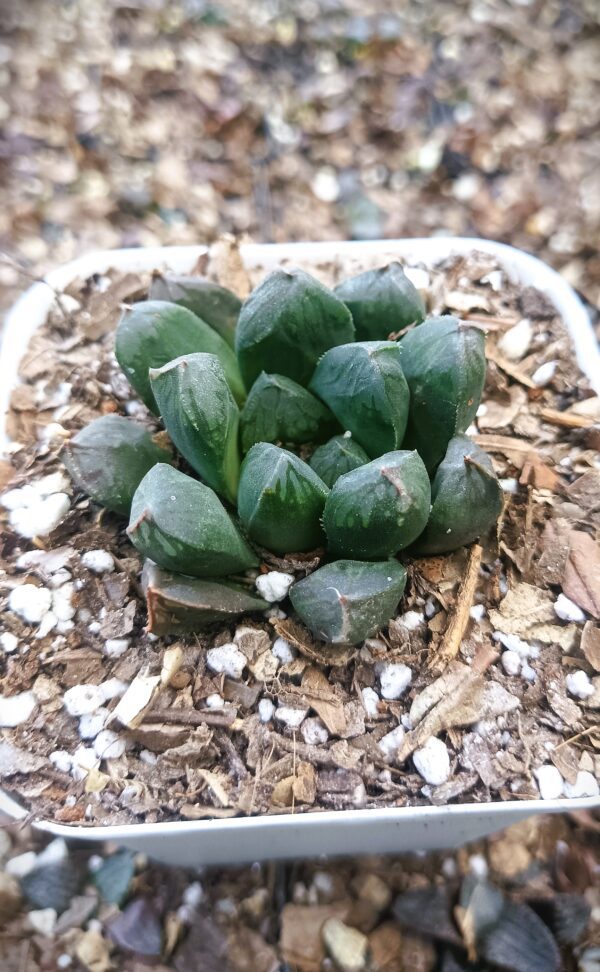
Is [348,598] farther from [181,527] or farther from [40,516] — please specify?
[40,516]

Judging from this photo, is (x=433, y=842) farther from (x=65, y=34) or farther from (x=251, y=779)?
(x=65, y=34)

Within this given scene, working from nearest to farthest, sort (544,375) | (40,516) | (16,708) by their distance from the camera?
1. (16,708)
2. (40,516)
3. (544,375)

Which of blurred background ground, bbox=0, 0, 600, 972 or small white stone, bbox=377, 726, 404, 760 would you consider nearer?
small white stone, bbox=377, 726, 404, 760

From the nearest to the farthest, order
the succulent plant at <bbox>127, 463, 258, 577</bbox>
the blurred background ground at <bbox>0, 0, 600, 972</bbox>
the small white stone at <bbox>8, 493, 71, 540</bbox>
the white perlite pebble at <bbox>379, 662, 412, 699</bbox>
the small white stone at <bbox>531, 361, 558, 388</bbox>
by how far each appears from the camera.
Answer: the succulent plant at <bbox>127, 463, 258, 577</bbox> → the white perlite pebble at <bbox>379, 662, 412, 699</bbox> → the small white stone at <bbox>8, 493, 71, 540</bbox> → the small white stone at <bbox>531, 361, 558, 388</bbox> → the blurred background ground at <bbox>0, 0, 600, 972</bbox>

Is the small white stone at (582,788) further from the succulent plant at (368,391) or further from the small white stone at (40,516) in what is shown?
the small white stone at (40,516)

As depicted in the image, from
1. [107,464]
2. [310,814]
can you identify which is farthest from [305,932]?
[107,464]

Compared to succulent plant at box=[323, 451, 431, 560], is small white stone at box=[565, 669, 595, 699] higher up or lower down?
lower down

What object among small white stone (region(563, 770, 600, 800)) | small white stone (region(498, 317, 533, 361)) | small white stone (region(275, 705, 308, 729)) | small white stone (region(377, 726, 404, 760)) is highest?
small white stone (region(498, 317, 533, 361))

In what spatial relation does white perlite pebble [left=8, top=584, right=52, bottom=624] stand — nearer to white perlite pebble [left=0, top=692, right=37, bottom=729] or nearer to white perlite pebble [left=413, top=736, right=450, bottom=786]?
white perlite pebble [left=0, top=692, right=37, bottom=729]

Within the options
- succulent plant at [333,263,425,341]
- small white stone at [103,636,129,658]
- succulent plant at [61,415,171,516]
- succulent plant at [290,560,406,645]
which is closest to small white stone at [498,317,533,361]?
succulent plant at [333,263,425,341]
